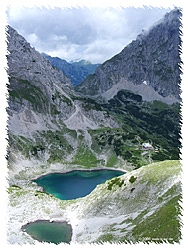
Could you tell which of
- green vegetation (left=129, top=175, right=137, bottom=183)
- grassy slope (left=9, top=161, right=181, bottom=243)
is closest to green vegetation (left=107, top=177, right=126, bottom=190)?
grassy slope (left=9, top=161, right=181, bottom=243)

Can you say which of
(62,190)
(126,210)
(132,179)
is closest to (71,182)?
(62,190)

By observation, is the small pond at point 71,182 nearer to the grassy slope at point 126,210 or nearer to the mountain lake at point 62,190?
the mountain lake at point 62,190

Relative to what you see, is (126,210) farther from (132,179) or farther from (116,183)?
(116,183)

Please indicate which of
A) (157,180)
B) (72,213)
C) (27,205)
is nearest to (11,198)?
(27,205)

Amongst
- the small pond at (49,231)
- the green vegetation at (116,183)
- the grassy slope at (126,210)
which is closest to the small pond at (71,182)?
the grassy slope at (126,210)
